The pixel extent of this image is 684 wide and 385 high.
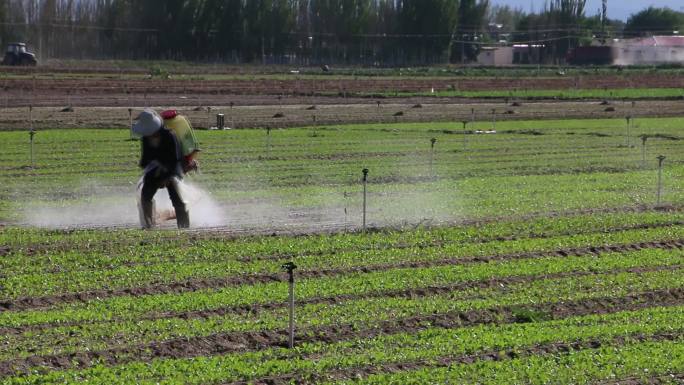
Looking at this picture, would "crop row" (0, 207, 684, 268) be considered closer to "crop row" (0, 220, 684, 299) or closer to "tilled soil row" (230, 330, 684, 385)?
"crop row" (0, 220, 684, 299)

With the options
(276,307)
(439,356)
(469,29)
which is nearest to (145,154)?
(276,307)

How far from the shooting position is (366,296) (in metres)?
15.4

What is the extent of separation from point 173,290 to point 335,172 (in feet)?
54.5

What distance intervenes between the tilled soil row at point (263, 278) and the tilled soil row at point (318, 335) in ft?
8.09

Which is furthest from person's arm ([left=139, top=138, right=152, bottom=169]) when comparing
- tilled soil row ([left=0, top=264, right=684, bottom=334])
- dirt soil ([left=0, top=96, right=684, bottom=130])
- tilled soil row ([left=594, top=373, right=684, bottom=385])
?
dirt soil ([left=0, top=96, right=684, bottom=130])

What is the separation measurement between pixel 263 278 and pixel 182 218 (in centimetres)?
501

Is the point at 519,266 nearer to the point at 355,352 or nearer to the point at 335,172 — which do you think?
the point at 355,352

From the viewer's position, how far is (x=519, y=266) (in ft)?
57.7

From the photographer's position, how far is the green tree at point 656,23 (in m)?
171

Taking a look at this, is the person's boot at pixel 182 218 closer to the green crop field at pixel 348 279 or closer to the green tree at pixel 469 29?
the green crop field at pixel 348 279

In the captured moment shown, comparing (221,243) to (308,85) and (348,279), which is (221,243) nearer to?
(348,279)

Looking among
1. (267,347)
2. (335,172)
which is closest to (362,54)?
(335,172)

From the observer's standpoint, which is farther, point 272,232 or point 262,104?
point 262,104

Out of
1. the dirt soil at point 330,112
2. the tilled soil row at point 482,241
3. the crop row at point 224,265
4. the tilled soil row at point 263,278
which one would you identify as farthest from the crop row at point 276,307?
the dirt soil at point 330,112
